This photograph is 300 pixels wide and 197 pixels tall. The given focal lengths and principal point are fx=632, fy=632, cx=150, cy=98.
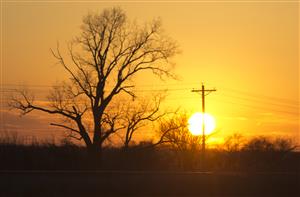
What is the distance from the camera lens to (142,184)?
36.7 meters

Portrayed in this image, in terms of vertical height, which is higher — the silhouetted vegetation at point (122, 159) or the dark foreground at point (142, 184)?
the silhouetted vegetation at point (122, 159)

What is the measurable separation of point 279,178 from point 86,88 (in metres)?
28.9

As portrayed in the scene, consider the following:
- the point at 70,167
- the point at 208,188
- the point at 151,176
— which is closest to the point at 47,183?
the point at 151,176

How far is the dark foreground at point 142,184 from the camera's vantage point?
34250 millimetres

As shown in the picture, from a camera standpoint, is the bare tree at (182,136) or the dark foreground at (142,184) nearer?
the dark foreground at (142,184)

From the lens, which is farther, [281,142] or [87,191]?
[281,142]

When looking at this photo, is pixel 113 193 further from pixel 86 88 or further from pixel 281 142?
pixel 281 142

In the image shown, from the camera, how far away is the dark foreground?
34.2 m

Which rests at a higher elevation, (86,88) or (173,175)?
(86,88)

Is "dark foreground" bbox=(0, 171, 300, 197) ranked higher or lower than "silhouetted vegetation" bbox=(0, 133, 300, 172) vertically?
lower

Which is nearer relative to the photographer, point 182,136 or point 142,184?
point 142,184

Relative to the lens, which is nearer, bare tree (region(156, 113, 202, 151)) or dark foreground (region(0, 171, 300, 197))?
dark foreground (region(0, 171, 300, 197))

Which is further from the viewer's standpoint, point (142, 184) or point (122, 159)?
point (122, 159)

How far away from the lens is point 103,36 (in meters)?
64.3
